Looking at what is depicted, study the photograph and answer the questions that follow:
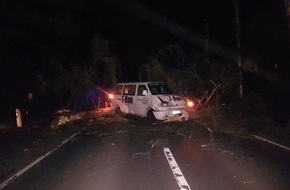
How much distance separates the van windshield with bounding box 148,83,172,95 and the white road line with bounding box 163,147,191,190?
7.66 metres

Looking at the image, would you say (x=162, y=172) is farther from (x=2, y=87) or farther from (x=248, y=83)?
(x=248, y=83)

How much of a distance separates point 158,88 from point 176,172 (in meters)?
11.2

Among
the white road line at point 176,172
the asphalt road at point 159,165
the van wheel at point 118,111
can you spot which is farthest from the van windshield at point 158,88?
the white road line at point 176,172

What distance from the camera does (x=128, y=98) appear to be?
21.5m

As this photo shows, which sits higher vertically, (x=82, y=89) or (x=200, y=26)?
(x=200, y=26)

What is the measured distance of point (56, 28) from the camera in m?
27.5

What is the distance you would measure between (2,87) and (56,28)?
522cm

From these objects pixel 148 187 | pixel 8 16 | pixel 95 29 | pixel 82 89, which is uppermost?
pixel 95 29

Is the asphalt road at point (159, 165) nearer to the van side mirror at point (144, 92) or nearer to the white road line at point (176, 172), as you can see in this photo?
the white road line at point (176, 172)

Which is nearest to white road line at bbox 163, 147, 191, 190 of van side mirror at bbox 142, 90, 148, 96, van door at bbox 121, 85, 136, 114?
van side mirror at bbox 142, 90, 148, 96

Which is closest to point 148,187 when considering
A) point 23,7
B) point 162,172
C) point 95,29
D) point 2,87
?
point 162,172

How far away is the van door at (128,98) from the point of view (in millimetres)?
20984

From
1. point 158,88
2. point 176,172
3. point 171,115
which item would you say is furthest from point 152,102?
point 176,172

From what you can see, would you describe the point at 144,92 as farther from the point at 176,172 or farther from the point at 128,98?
the point at 176,172
